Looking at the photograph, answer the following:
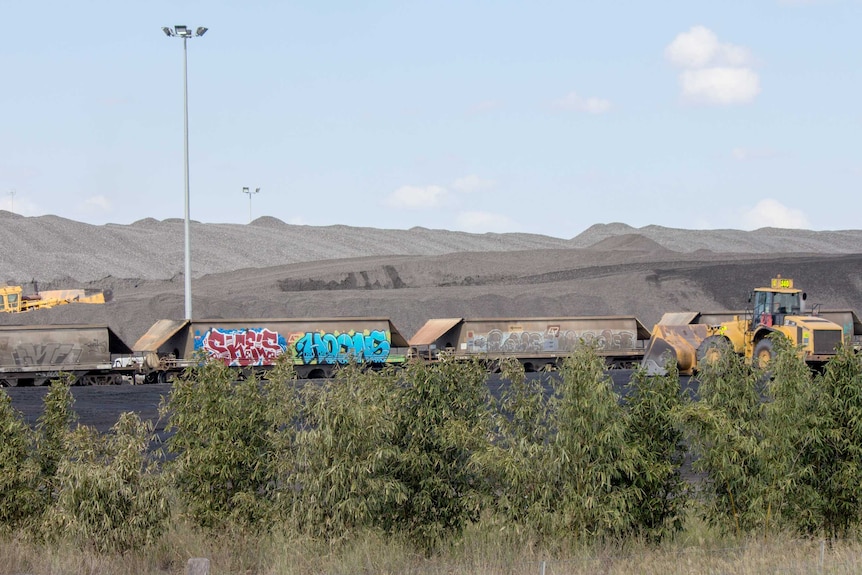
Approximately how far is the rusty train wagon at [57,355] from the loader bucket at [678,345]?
72.5 feet

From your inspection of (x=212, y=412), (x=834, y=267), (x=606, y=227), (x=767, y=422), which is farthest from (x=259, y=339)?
(x=606, y=227)

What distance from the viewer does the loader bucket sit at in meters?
40.4

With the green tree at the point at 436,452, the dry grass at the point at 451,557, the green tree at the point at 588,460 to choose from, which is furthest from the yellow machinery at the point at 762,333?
the green tree at the point at 436,452

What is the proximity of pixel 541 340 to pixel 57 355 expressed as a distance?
866 inches

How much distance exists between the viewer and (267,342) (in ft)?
146

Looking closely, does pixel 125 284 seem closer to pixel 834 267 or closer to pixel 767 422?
pixel 834 267

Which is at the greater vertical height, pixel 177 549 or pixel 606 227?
pixel 606 227

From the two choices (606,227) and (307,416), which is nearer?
(307,416)

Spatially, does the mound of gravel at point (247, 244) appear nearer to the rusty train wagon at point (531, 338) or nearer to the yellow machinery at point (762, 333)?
the rusty train wagon at point (531, 338)

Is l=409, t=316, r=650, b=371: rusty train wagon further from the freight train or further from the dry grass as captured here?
the dry grass

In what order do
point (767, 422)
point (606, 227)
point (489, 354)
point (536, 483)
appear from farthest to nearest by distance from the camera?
point (606, 227), point (489, 354), point (767, 422), point (536, 483)

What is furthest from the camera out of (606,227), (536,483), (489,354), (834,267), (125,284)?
(606,227)

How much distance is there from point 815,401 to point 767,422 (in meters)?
1.23

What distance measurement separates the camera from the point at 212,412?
17.3m
